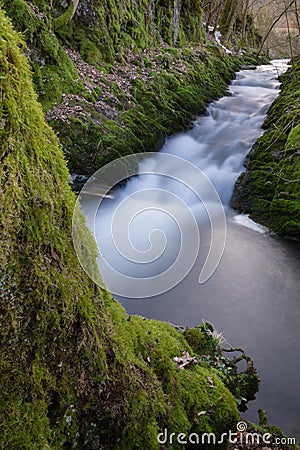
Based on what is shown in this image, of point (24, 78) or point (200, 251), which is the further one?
point (200, 251)

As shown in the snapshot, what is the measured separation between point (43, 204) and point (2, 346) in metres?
0.58

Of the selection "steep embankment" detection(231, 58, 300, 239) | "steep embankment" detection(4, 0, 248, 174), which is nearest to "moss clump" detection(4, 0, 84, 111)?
"steep embankment" detection(4, 0, 248, 174)

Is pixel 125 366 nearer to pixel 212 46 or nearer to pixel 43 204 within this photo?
pixel 43 204

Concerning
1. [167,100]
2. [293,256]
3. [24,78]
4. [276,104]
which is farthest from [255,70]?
[24,78]

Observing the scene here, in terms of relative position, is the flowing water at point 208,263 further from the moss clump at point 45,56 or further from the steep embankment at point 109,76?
the moss clump at point 45,56

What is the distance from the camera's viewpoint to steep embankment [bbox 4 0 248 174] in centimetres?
885

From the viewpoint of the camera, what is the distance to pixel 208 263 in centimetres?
798

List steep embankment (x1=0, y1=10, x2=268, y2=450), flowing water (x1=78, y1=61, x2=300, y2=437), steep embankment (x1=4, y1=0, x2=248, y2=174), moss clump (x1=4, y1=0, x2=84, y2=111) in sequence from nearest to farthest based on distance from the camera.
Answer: steep embankment (x1=0, y1=10, x2=268, y2=450) < flowing water (x1=78, y1=61, x2=300, y2=437) < moss clump (x1=4, y1=0, x2=84, y2=111) < steep embankment (x1=4, y1=0, x2=248, y2=174)

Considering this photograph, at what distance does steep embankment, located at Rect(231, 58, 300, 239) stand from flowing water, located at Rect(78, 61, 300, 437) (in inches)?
12.2

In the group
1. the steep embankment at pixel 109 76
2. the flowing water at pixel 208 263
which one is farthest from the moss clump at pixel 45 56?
the flowing water at pixel 208 263

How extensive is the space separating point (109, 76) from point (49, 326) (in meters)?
10.8

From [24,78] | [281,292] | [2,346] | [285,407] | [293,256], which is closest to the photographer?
[2,346]

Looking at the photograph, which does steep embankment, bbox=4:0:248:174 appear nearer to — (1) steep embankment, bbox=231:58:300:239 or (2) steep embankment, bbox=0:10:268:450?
(1) steep embankment, bbox=231:58:300:239

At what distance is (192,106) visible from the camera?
13.5m
